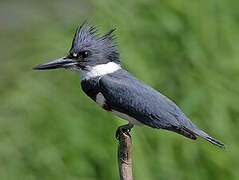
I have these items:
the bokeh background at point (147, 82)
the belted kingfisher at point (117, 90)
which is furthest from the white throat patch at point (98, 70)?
the bokeh background at point (147, 82)

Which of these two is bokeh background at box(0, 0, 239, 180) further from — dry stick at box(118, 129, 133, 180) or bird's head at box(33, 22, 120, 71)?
dry stick at box(118, 129, 133, 180)

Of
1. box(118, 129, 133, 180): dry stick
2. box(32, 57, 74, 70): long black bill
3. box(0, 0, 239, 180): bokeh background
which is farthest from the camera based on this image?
box(0, 0, 239, 180): bokeh background

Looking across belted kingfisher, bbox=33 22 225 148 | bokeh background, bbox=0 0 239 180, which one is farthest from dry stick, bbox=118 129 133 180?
bokeh background, bbox=0 0 239 180

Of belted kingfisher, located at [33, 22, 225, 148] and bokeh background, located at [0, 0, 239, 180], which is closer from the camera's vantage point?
belted kingfisher, located at [33, 22, 225, 148]

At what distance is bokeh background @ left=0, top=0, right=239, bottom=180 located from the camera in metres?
3.88

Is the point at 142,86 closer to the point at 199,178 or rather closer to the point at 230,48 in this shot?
the point at 199,178

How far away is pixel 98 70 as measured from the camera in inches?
108

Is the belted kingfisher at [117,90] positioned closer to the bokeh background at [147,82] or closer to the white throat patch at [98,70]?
the white throat patch at [98,70]

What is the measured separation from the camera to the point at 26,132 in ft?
13.0

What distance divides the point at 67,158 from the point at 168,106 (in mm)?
1408

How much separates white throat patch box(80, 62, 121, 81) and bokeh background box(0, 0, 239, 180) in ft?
3.58

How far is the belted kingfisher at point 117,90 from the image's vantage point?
2.60m

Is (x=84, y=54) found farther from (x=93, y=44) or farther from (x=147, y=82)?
(x=147, y=82)

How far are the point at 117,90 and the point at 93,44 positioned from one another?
0.84 ft
